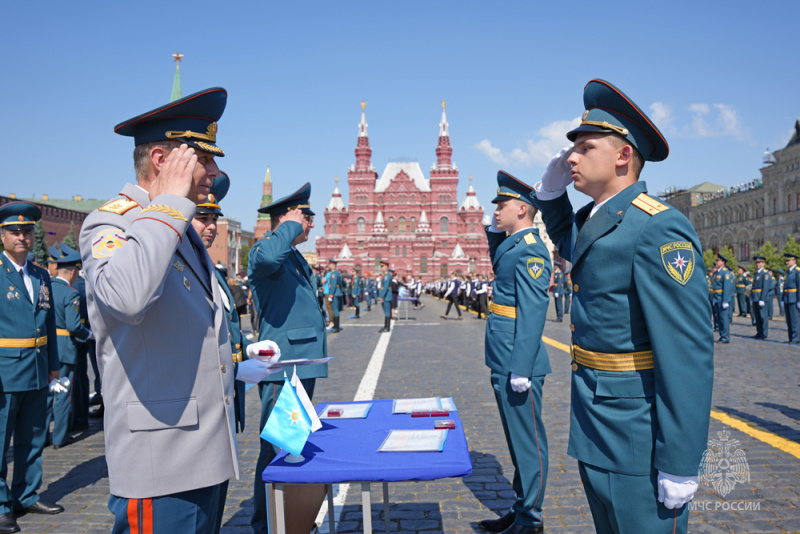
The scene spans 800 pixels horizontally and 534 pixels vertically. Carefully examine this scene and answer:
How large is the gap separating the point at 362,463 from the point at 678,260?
1512 millimetres

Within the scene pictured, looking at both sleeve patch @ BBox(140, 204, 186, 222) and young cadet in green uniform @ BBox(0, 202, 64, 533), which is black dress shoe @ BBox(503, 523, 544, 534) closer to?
sleeve patch @ BBox(140, 204, 186, 222)

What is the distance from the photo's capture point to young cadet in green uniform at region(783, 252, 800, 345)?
13.5 m

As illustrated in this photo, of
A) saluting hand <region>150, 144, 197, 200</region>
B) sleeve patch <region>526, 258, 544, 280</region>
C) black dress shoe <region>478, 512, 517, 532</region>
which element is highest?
saluting hand <region>150, 144, 197, 200</region>

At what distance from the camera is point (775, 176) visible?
57.2m

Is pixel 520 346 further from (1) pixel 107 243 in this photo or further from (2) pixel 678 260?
(1) pixel 107 243

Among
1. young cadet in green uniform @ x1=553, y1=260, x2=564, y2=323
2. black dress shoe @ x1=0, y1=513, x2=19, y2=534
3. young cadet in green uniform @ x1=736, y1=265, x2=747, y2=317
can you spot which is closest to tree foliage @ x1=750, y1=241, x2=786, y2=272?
young cadet in green uniform @ x1=736, y1=265, x2=747, y2=317

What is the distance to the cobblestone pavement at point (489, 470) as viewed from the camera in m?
3.88

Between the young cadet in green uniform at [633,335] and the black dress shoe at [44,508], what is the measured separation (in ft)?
13.1

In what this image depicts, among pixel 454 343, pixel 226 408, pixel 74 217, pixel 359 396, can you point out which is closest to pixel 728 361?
pixel 454 343

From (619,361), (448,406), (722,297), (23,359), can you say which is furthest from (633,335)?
(722,297)

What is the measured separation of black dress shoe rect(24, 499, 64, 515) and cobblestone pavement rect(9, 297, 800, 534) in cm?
6

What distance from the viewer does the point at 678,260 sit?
2.04m

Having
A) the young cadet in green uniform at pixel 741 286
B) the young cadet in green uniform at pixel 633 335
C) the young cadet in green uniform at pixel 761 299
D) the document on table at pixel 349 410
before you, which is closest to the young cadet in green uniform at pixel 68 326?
the document on table at pixel 349 410

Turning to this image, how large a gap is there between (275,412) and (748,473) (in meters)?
4.16
